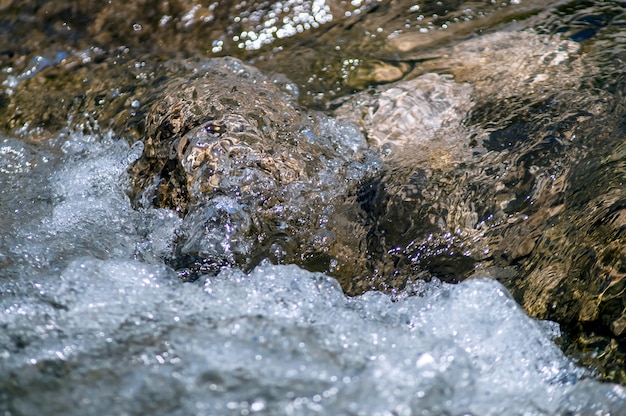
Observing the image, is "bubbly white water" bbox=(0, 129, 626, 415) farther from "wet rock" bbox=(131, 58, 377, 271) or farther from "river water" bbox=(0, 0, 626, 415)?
"wet rock" bbox=(131, 58, 377, 271)

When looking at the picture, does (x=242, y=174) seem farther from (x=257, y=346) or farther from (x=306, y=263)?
(x=257, y=346)

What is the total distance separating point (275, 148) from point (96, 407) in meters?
1.38

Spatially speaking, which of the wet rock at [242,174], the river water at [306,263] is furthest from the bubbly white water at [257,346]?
the wet rock at [242,174]

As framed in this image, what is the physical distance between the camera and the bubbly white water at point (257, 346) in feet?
4.85

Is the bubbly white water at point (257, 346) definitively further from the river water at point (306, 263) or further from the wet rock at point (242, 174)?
the wet rock at point (242, 174)

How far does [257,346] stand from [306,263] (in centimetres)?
73

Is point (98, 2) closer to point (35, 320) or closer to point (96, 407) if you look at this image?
point (35, 320)

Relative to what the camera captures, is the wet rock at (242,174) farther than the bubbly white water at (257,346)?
Yes

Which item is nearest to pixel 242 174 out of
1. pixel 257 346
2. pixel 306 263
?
pixel 306 263

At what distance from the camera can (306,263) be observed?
2348 millimetres

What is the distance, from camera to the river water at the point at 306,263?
5.16ft

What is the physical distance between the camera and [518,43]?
3.30 metres

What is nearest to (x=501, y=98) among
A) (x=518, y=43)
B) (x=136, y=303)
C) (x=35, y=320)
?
(x=518, y=43)

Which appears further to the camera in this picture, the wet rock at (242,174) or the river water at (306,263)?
the wet rock at (242,174)
